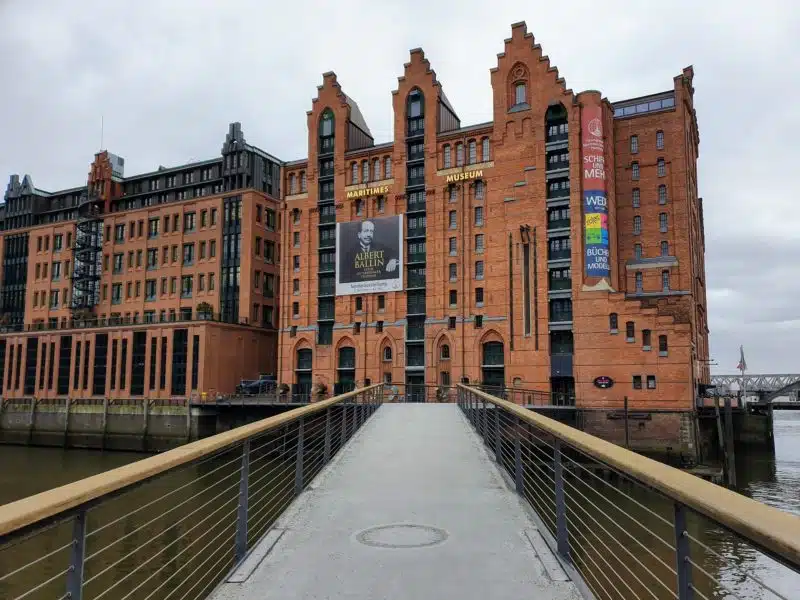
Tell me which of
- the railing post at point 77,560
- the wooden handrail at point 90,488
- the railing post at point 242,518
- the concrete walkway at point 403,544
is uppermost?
the wooden handrail at point 90,488

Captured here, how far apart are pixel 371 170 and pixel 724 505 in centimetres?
5555

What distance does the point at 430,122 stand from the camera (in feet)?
180

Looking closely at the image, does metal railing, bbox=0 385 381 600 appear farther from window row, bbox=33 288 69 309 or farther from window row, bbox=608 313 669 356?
window row, bbox=33 288 69 309

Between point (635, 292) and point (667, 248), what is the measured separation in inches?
162

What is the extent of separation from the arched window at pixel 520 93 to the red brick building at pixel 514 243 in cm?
11

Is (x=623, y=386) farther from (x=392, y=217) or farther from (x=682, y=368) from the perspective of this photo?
(x=392, y=217)

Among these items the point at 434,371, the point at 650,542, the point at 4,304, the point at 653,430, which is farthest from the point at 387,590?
the point at 4,304

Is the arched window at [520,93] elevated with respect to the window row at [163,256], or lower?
elevated

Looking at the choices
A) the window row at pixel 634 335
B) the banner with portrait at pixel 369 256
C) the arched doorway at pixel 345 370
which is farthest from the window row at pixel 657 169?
the arched doorway at pixel 345 370

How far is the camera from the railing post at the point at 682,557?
3184 millimetres

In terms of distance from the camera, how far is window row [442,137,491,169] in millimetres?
52469

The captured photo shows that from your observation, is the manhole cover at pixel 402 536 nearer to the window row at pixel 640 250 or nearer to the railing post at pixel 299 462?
the railing post at pixel 299 462

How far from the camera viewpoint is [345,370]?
182 feet

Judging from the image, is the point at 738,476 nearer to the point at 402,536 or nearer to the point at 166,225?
the point at 402,536
